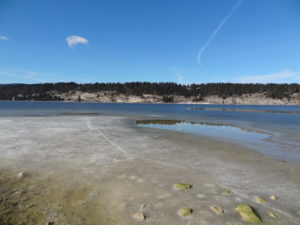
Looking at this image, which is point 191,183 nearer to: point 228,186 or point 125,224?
point 228,186

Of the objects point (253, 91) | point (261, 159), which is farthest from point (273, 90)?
point (261, 159)

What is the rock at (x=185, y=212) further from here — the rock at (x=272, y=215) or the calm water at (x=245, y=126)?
the calm water at (x=245, y=126)

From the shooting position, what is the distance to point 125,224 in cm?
392

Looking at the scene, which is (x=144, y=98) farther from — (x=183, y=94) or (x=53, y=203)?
(x=53, y=203)

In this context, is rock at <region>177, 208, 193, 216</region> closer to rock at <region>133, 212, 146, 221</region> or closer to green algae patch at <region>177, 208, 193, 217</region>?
green algae patch at <region>177, 208, 193, 217</region>

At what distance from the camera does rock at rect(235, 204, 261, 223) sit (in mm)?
4086

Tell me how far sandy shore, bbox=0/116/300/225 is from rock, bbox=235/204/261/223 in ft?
0.47

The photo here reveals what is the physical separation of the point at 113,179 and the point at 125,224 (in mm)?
2490

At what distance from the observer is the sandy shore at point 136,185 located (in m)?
4.23

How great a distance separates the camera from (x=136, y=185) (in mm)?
5871

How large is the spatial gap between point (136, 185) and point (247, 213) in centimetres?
325

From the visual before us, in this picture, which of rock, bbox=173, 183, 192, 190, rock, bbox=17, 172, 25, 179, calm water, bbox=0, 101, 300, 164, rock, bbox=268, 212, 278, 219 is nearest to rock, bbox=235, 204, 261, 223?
rock, bbox=268, 212, 278, 219

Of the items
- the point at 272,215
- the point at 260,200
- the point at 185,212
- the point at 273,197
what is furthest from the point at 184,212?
the point at 273,197

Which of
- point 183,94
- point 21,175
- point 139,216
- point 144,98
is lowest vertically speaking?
point 21,175
